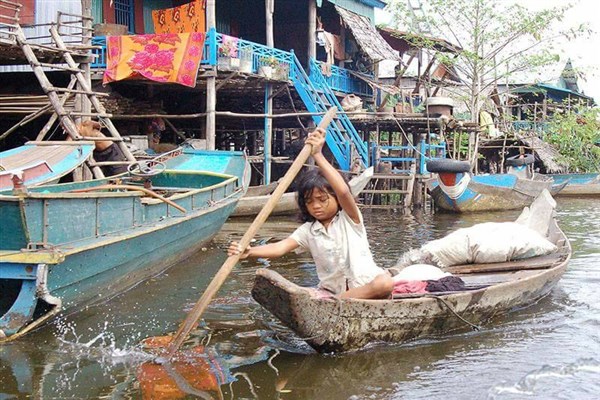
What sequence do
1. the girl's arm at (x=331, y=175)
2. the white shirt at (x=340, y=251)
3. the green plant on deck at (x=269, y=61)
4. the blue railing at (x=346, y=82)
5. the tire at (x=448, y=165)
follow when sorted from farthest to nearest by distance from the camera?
the blue railing at (x=346, y=82) < the tire at (x=448, y=165) < the green plant on deck at (x=269, y=61) < the white shirt at (x=340, y=251) < the girl's arm at (x=331, y=175)

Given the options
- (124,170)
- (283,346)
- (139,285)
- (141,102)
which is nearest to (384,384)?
(283,346)

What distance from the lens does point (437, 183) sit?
1562 cm

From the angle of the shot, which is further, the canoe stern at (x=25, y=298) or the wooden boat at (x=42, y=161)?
the wooden boat at (x=42, y=161)

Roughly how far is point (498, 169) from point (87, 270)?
70.6 ft

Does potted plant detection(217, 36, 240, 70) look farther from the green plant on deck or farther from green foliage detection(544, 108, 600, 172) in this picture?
green foliage detection(544, 108, 600, 172)

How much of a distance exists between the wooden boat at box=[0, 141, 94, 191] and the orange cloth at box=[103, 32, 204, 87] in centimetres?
472

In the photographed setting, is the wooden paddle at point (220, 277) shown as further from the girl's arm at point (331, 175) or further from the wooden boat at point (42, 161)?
the wooden boat at point (42, 161)

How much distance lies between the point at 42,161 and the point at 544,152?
765 inches

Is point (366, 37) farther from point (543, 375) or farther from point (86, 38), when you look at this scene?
point (543, 375)

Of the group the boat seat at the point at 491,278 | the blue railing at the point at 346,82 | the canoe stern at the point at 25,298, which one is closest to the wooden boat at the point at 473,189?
the blue railing at the point at 346,82

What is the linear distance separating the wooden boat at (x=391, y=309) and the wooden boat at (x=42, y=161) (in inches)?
137

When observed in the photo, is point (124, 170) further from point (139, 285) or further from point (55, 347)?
point (55, 347)

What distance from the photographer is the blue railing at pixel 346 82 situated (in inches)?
680

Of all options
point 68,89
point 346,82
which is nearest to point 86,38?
point 68,89
